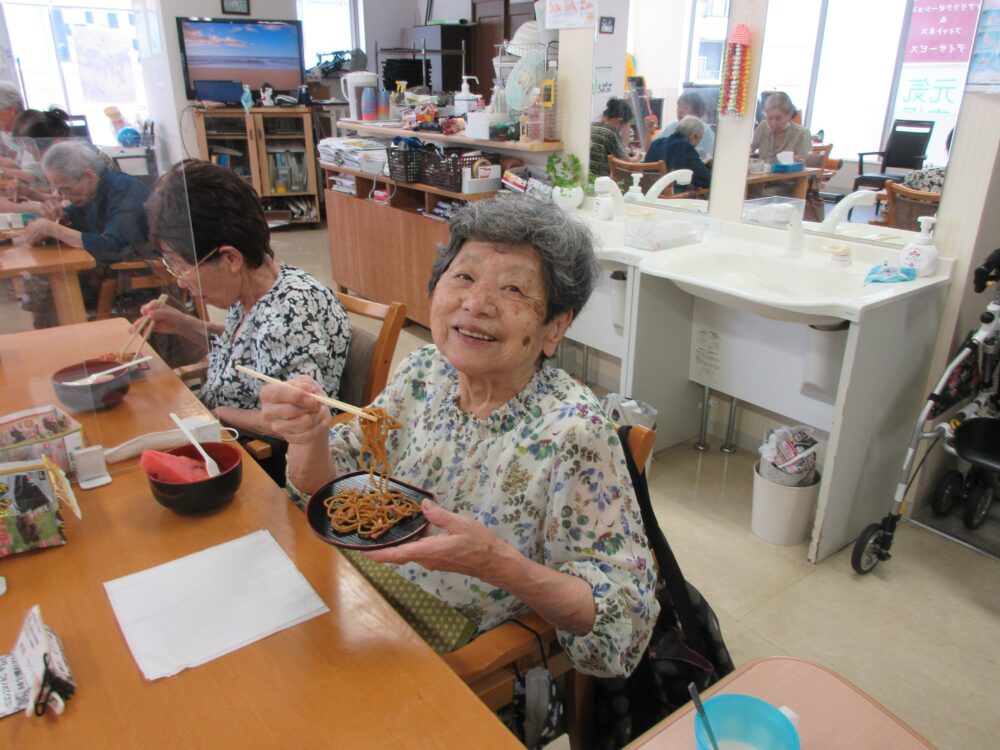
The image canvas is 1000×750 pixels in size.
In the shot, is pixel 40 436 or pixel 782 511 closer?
pixel 40 436

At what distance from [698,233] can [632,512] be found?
2097mm

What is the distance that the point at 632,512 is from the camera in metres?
1.13

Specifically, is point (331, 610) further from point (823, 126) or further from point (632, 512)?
point (823, 126)

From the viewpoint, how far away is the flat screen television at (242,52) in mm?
7020

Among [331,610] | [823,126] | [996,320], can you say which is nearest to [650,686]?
[331,610]

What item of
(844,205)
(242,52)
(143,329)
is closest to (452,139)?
(844,205)

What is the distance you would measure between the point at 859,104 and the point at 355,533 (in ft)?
8.22

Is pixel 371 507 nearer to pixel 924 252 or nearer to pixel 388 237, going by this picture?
pixel 924 252

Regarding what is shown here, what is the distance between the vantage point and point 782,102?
2.77 m

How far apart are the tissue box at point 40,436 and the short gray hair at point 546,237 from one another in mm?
775

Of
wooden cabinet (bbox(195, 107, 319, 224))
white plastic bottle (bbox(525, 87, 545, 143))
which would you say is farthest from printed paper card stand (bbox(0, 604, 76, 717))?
wooden cabinet (bbox(195, 107, 319, 224))

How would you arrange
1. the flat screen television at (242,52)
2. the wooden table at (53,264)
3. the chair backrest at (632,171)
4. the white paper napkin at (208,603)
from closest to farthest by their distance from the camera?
the white paper napkin at (208,603) < the wooden table at (53,264) < the chair backrest at (632,171) < the flat screen television at (242,52)

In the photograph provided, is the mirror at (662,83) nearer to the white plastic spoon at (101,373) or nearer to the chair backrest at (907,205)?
the chair backrest at (907,205)

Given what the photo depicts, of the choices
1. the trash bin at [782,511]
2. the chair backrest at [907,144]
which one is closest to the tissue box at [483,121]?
the chair backrest at [907,144]
